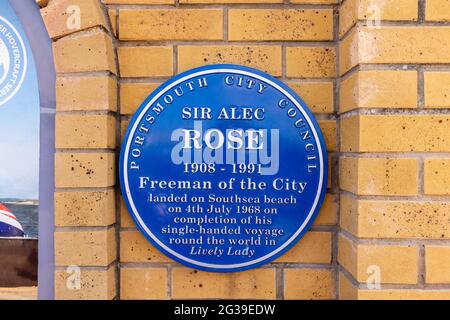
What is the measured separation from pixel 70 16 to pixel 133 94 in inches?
12.6

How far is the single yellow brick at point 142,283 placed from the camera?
142 cm

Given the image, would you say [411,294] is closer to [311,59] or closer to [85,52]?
[311,59]

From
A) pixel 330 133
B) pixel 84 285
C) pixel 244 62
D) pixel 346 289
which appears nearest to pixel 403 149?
pixel 330 133

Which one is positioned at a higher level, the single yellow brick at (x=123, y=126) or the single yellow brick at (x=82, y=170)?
the single yellow brick at (x=123, y=126)

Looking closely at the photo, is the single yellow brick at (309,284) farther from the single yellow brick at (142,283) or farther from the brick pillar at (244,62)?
the single yellow brick at (142,283)

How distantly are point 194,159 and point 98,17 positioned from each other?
561 mm

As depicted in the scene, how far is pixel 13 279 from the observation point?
144cm

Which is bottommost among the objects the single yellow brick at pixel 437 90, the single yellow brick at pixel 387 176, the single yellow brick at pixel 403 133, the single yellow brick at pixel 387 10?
the single yellow brick at pixel 387 176

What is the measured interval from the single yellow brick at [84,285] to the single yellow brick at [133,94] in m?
0.55

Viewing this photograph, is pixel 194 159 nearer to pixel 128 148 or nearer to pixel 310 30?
pixel 128 148

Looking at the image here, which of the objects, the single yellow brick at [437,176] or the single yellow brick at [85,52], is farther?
the single yellow brick at [85,52]

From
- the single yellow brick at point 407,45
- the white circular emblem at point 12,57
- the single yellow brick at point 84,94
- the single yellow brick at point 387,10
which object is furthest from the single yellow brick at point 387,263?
the white circular emblem at point 12,57

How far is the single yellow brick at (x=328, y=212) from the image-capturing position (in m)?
1.41

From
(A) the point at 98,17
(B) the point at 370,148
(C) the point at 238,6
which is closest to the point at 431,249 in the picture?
(B) the point at 370,148
